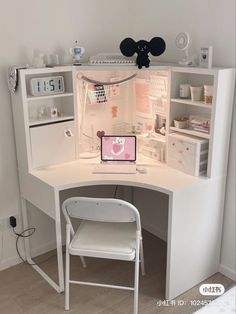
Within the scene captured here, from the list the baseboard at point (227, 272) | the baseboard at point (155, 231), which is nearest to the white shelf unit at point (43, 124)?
the baseboard at point (155, 231)

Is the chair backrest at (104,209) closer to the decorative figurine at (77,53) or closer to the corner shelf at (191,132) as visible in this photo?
the corner shelf at (191,132)

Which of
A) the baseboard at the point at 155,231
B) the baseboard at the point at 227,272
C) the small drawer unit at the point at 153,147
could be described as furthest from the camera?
the baseboard at the point at 155,231

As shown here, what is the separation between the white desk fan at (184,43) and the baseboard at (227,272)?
1390mm

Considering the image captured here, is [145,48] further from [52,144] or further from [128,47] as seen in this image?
[52,144]

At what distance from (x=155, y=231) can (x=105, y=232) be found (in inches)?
36.2

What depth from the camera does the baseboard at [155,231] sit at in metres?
2.98

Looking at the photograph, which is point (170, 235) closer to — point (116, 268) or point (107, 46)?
point (116, 268)

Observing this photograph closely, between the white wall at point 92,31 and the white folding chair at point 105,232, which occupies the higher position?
the white wall at point 92,31

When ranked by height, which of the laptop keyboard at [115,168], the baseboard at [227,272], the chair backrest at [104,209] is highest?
the laptop keyboard at [115,168]

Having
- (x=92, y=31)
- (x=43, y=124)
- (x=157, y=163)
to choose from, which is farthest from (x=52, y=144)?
(x=92, y=31)

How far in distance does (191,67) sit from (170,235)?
1.02 m

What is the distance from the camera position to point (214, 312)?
144cm

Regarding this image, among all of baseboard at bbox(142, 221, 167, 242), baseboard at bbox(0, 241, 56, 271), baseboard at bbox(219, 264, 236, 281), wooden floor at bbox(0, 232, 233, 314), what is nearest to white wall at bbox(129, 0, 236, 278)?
baseboard at bbox(219, 264, 236, 281)

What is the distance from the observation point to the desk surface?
7.20 feet
